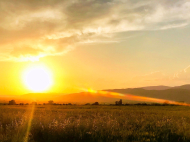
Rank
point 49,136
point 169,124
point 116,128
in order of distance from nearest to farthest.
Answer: point 49,136 < point 116,128 < point 169,124

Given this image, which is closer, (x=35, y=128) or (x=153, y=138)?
(x=153, y=138)

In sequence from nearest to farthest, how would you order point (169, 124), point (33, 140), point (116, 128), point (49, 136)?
point (33, 140)
point (49, 136)
point (116, 128)
point (169, 124)

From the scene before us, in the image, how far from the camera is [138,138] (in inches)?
389

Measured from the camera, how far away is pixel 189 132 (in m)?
11.2

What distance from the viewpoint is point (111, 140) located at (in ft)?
31.9

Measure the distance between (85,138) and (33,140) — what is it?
2.33m

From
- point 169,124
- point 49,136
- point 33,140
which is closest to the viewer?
point 33,140

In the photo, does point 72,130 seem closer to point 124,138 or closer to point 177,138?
point 124,138

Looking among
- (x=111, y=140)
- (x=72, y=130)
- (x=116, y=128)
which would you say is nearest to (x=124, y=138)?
(x=111, y=140)

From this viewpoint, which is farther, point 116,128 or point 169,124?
point 169,124

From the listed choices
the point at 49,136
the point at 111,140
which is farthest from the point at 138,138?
the point at 49,136

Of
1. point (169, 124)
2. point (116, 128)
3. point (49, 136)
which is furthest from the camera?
point (169, 124)

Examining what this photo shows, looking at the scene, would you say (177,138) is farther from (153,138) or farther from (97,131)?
(97,131)

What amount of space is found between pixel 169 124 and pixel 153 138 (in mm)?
2733
